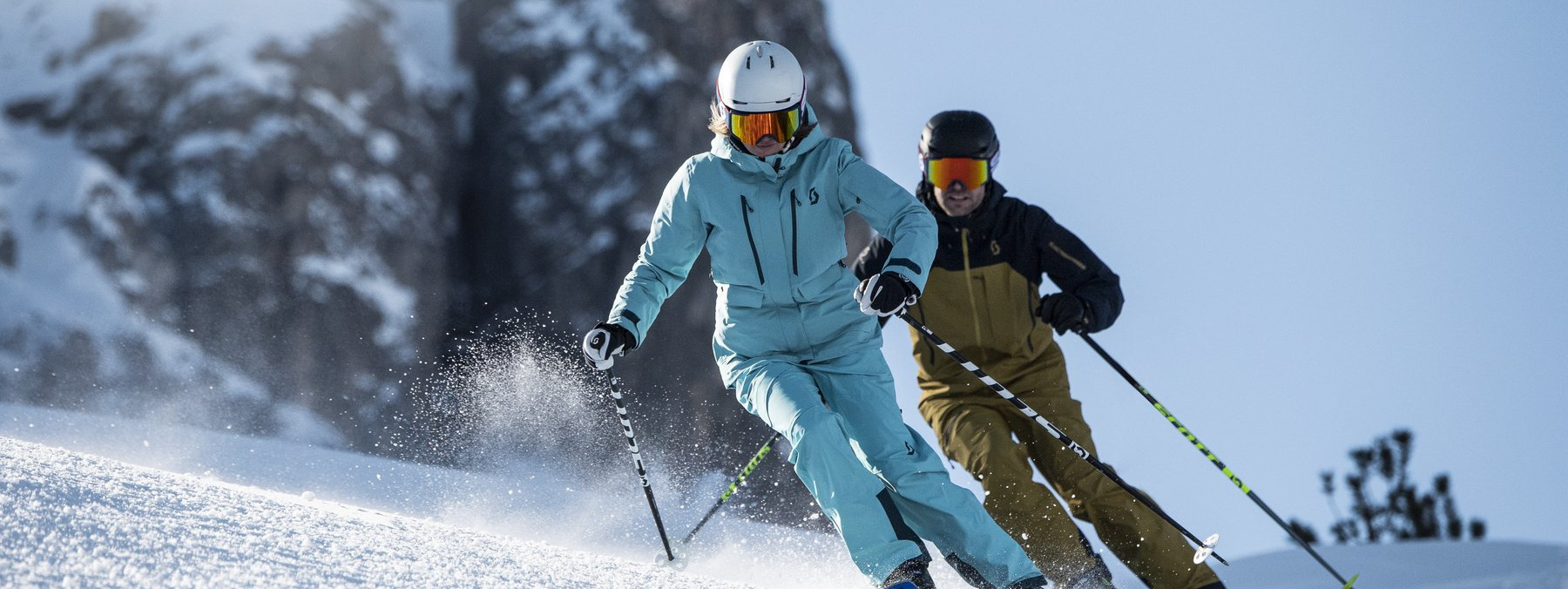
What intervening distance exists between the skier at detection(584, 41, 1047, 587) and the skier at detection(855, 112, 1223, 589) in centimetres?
85

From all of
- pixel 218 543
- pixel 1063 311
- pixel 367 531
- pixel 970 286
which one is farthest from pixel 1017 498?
pixel 218 543

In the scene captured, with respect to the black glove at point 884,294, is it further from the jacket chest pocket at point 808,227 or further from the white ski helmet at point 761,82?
the white ski helmet at point 761,82

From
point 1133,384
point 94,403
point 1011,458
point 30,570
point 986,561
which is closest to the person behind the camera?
point 30,570

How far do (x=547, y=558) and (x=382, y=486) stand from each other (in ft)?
6.71

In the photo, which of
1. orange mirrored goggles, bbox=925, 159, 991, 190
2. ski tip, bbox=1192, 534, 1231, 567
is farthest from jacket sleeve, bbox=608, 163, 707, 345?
ski tip, bbox=1192, 534, 1231, 567

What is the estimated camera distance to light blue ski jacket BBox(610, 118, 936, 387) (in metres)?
3.56

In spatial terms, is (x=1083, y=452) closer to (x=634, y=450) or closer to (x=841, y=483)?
(x=841, y=483)

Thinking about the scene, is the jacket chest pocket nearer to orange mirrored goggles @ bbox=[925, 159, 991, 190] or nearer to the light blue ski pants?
the light blue ski pants

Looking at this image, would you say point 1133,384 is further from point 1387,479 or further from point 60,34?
point 60,34

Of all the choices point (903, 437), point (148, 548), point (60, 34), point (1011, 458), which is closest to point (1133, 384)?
point (1011, 458)

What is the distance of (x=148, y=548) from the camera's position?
9.04ft

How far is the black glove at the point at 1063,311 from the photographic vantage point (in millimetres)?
4309

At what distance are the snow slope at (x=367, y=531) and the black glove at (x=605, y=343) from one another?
58cm

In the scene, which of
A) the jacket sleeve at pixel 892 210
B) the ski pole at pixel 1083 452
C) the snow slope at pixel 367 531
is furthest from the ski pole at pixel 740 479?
the jacket sleeve at pixel 892 210
